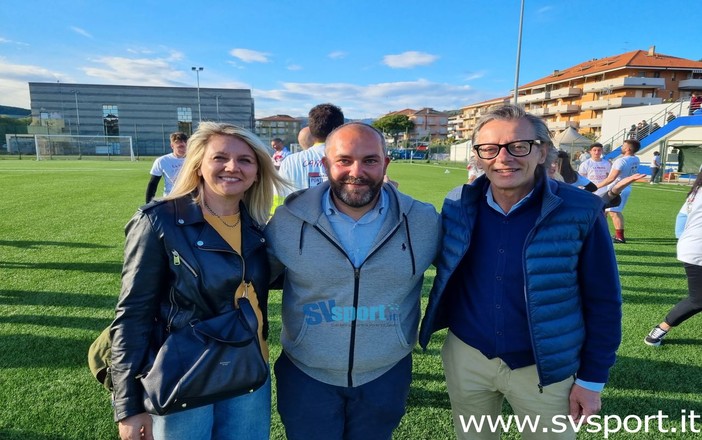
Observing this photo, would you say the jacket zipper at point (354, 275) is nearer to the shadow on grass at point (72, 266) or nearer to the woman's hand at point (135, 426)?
the woman's hand at point (135, 426)

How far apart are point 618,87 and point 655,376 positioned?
65.9m

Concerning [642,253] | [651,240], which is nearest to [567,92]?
[651,240]

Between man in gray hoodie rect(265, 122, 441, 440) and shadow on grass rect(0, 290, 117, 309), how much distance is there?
3965mm

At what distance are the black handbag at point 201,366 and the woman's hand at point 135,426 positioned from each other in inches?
3.5

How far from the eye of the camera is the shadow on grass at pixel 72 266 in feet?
20.5

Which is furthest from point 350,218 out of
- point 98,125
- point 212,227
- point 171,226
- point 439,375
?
point 98,125

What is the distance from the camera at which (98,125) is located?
2648 inches

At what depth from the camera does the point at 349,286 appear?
1816 mm

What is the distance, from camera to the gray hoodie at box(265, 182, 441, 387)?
1823 millimetres

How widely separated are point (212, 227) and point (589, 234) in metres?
1.65

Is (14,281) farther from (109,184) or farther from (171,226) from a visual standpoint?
(109,184)

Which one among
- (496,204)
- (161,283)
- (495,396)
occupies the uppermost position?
(496,204)

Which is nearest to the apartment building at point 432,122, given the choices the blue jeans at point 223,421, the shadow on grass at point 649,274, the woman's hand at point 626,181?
the shadow on grass at point 649,274

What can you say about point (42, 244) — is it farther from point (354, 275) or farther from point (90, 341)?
point (354, 275)
